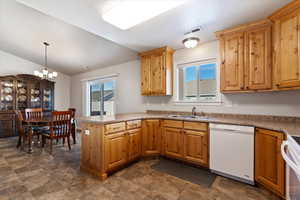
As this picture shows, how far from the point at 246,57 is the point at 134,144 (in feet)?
7.94

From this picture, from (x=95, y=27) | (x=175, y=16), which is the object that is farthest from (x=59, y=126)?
(x=175, y=16)

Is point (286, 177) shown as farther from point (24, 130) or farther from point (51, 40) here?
point (51, 40)

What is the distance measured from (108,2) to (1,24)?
3.37m

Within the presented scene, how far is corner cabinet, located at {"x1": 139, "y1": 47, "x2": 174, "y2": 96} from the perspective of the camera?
126 inches

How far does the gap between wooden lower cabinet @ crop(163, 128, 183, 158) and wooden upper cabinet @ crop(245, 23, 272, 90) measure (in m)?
1.39

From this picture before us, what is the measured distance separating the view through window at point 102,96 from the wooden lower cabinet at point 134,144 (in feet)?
7.84

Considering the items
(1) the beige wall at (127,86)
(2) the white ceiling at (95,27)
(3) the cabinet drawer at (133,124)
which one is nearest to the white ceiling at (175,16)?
(2) the white ceiling at (95,27)

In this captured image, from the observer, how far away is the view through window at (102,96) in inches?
197

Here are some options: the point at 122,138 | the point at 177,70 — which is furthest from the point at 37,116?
the point at 177,70

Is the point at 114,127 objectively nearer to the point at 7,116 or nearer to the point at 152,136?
the point at 152,136

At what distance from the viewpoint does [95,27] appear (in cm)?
250

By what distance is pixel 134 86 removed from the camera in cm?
414

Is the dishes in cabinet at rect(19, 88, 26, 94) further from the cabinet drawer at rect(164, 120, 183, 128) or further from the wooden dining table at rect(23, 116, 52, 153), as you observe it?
the cabinet drawer at rect(164, 120, 183, 128)

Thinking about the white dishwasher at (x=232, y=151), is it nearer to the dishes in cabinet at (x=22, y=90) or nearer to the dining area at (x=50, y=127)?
the dining area at (x=50, y=127)
